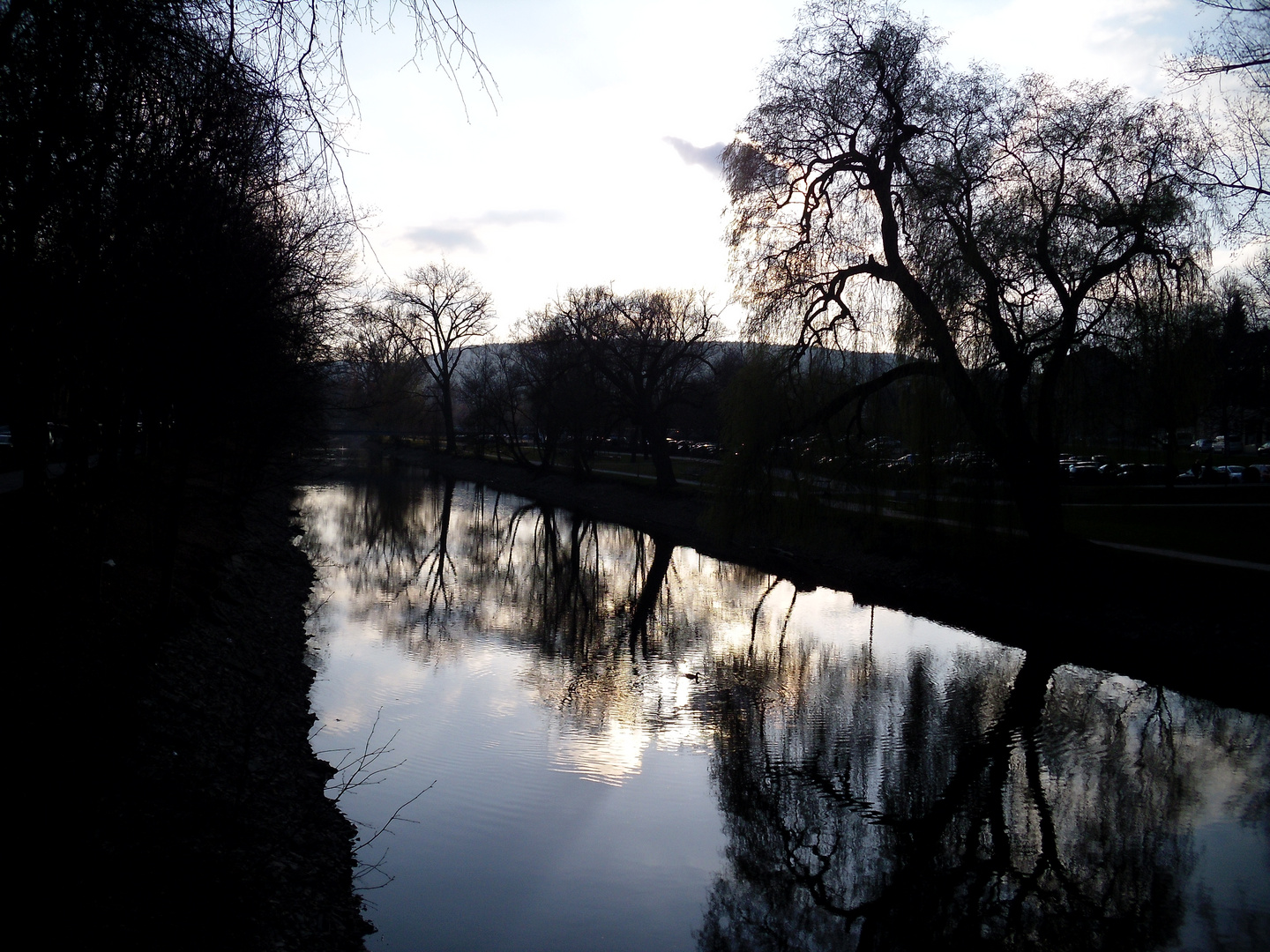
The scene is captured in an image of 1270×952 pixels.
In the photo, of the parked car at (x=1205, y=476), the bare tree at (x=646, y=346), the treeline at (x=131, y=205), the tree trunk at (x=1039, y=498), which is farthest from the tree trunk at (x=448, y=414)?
the treeline at (x=131, y=205)

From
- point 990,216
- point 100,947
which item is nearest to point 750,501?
point 990,216

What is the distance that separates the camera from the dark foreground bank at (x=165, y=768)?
17.7 feet

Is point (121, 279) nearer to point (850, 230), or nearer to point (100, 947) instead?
point (100, 947)

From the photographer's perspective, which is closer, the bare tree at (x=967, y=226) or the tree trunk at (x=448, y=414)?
the bare tree at (x=967, y=226)

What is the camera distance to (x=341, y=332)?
1878 cm

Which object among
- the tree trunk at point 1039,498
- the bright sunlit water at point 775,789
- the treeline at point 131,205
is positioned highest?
the treeline at point 131,205

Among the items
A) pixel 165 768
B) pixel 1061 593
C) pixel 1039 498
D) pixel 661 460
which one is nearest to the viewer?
pixel 165 768

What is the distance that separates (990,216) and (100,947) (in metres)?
16.7

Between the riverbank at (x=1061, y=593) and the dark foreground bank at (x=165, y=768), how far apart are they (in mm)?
11487

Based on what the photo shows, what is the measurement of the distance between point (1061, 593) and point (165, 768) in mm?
16093

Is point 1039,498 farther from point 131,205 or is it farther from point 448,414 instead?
point 448,414

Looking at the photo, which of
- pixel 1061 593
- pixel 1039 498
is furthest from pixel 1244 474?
pixel 1039 498

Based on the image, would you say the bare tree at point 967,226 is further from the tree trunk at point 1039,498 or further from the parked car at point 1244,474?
the parked car at point 1244,474

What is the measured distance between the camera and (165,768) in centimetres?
714
